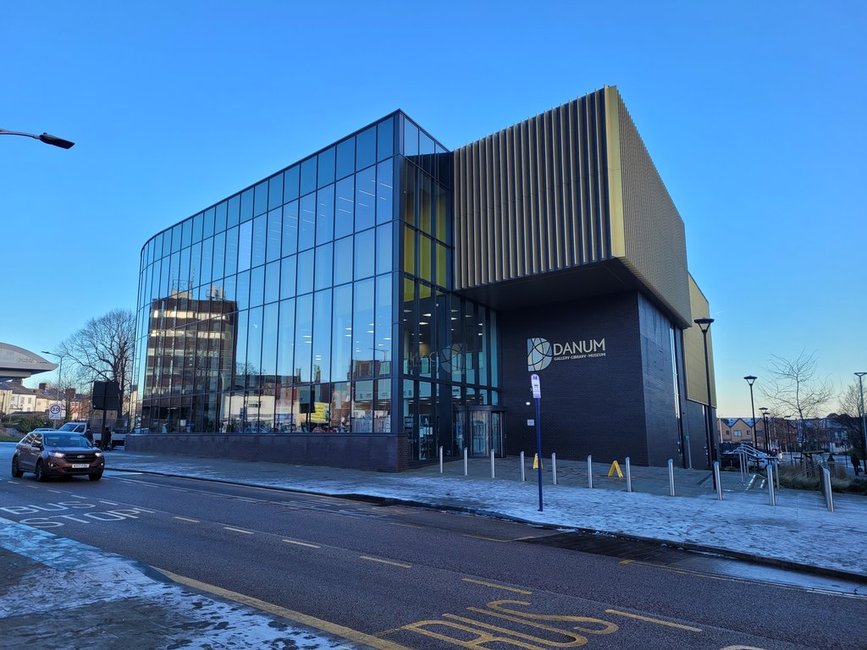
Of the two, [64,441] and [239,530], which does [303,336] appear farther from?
[239,530]

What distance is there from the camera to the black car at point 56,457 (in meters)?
18.3

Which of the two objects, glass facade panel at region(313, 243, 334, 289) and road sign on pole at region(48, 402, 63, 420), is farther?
road sign on pole at region(48, 402, 63, 420)

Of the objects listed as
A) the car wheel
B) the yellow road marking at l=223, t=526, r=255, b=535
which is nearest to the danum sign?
the car wheel

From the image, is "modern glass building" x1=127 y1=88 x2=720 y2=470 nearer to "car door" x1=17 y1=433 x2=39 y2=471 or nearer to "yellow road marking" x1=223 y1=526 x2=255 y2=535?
"car door" x1=17 y1=433 x2=39 y2=471

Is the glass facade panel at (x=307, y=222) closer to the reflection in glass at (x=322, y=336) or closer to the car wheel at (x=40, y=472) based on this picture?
the reflection in glass at (x=322, y=336)

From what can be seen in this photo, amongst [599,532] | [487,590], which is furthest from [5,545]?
[599,532]

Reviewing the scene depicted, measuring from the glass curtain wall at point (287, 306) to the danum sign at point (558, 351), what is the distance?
9759 millimetres

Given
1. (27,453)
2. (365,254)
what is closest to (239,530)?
(27,453)

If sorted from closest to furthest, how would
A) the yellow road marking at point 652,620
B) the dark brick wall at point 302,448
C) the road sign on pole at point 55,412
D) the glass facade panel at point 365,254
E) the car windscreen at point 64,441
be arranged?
the yellow road marking at point 652,620
the car windscreen at point 64,441
the dark brick wall at point 302,448
the glass facade panel at point 365,254
the road sign on pole at point 55,412

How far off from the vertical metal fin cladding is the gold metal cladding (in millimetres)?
82

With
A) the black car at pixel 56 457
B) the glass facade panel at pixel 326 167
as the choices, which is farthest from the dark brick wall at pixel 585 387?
the black car at pixel 56 457

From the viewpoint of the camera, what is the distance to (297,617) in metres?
5.49

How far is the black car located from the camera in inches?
720

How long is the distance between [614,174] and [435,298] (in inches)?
377
